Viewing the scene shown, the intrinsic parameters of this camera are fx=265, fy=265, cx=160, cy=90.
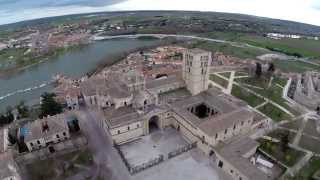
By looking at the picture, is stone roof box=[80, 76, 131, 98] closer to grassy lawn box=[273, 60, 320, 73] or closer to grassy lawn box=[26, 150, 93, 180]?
grassy lawn box=[26, 150, 93, 180]

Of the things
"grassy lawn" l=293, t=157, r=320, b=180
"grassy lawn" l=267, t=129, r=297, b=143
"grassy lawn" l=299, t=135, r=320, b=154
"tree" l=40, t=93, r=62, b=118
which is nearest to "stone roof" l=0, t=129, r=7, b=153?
"tree" l=40, t=93, r=62, b=118

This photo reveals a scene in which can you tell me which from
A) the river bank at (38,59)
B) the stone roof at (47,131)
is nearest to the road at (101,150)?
the stone roof at (47,131)

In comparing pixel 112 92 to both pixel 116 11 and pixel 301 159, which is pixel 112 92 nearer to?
pixel 301 159

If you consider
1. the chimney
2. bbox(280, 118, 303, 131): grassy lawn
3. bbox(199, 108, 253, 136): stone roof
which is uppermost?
bbox(199, 108, 253, 136): stone roof

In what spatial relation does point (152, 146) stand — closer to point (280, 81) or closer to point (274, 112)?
point (274, 112)

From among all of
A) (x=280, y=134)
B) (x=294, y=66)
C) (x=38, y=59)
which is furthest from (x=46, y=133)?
(x=294, y=66)

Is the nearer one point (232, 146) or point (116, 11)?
point (232, 146)

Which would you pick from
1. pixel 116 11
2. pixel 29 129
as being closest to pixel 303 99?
pixel 29 129
